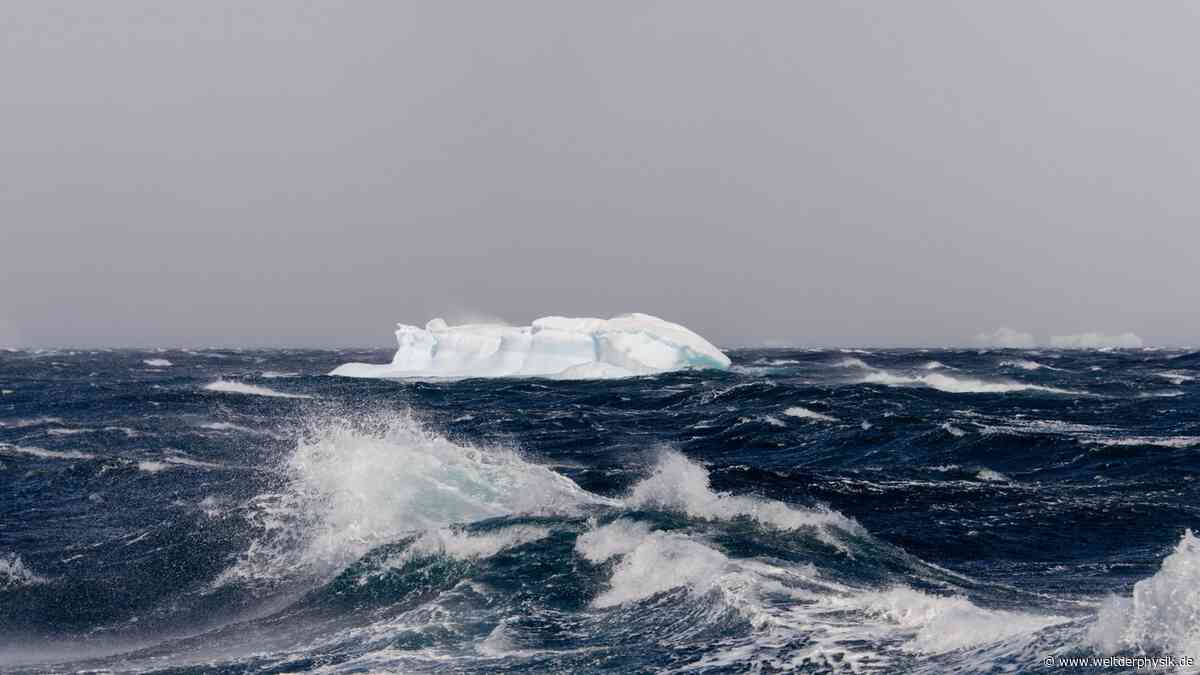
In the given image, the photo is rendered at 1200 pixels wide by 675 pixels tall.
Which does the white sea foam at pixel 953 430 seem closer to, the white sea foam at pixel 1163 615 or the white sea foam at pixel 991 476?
the white sea foam at pixel 991 476

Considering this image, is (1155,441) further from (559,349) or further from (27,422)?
(27,422)

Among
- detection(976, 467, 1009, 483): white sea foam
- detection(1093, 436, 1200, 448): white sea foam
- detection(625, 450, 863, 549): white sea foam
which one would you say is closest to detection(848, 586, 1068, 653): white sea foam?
detection(625, 450, 863, 549): white sea foam

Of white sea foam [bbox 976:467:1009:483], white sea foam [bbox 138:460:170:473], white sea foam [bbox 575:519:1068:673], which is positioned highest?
white sea foam [bbox 575:519:1068:673]

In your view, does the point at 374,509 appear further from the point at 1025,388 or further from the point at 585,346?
the point at 585,346

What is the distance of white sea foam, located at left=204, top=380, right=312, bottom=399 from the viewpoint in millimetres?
42781

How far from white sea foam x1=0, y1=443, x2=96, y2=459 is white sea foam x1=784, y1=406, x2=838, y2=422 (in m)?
21.6

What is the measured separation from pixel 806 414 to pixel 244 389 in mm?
29936

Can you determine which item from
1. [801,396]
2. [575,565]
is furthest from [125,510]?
[801,396]

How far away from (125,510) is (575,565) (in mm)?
10796

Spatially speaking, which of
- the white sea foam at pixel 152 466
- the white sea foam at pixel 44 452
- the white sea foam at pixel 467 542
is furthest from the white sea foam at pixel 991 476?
the white sea foam at pixel 44 452

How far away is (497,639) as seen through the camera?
9227mm

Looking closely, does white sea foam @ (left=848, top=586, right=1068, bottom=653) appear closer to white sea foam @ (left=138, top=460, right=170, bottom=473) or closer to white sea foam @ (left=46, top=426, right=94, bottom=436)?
white sea foam @ (left=138, top=460, right=170, bottom=473)

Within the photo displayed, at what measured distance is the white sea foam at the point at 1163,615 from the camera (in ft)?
21.3

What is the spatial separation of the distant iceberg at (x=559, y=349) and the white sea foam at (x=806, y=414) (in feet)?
62.8
